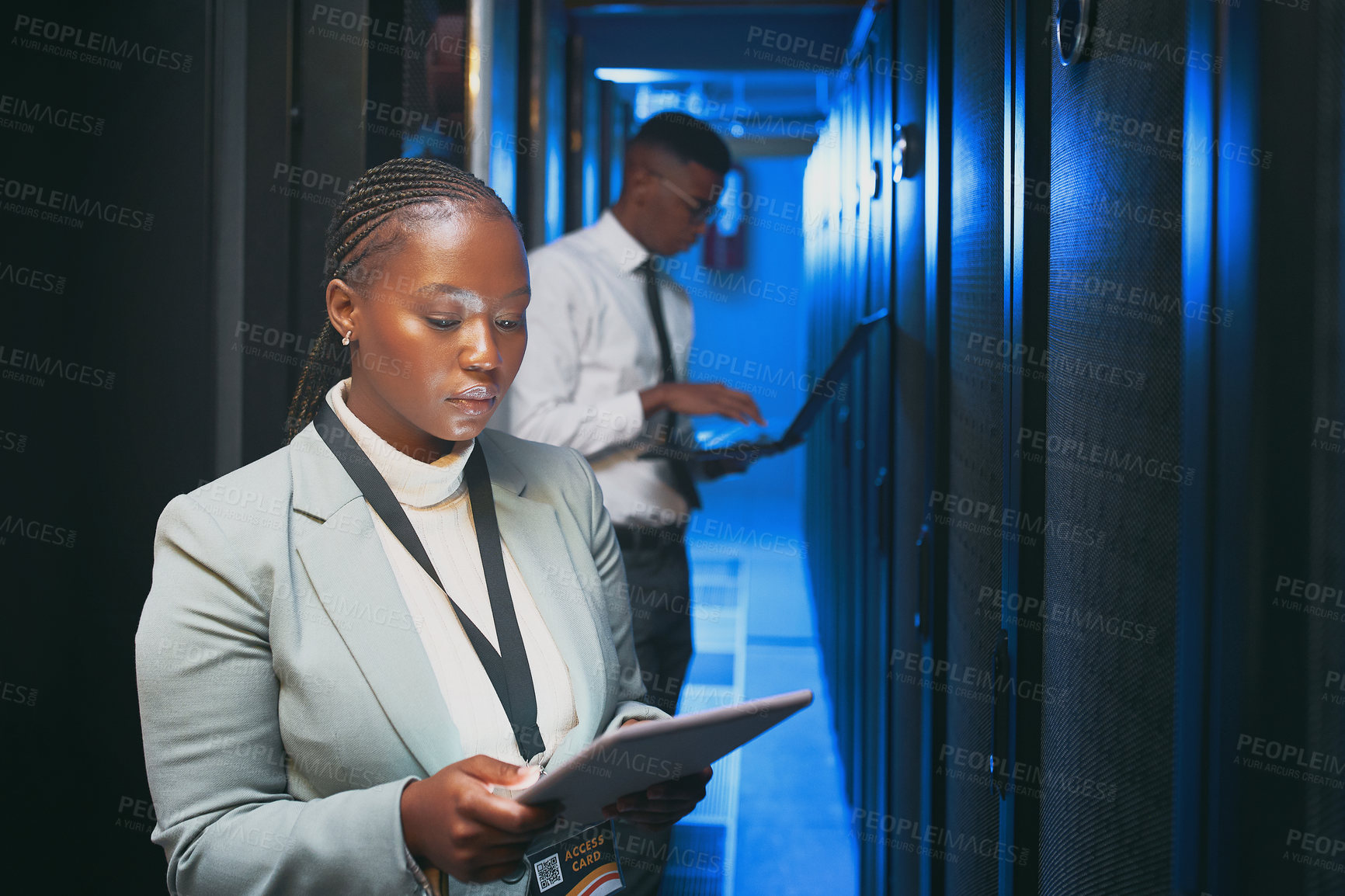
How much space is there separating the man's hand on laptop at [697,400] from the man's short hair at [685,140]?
1.78 ft

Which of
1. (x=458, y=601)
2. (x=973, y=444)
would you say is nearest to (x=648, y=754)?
(x=458, y=601)

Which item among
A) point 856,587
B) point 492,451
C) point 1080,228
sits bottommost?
point 856,587

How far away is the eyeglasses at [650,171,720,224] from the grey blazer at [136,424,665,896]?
5.18ft

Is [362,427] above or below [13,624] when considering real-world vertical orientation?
above

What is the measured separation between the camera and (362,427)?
1098 mm

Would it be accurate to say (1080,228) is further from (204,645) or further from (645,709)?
(204,645)

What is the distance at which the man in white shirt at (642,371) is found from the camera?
2314 millimetres

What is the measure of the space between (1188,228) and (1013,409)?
0.55 meters

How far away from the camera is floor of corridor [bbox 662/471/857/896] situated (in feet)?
9.07

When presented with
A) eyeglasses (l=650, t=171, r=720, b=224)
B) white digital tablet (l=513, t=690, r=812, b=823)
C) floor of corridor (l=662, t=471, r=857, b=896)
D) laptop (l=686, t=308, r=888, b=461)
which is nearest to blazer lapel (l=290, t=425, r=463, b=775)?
white digital tablet (l=513, t=690, r=812, b=823)

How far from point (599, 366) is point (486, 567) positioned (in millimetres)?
1369

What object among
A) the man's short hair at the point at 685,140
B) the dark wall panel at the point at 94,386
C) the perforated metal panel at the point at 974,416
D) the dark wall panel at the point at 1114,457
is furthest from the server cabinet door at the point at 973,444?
the dark wall panel at the point at 94,386

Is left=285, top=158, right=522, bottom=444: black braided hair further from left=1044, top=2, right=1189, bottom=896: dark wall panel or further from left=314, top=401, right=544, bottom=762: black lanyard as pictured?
left=1044, top=2, right=1189, bottom=896: dark wall panel

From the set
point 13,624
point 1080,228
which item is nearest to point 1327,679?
point 1080,228
